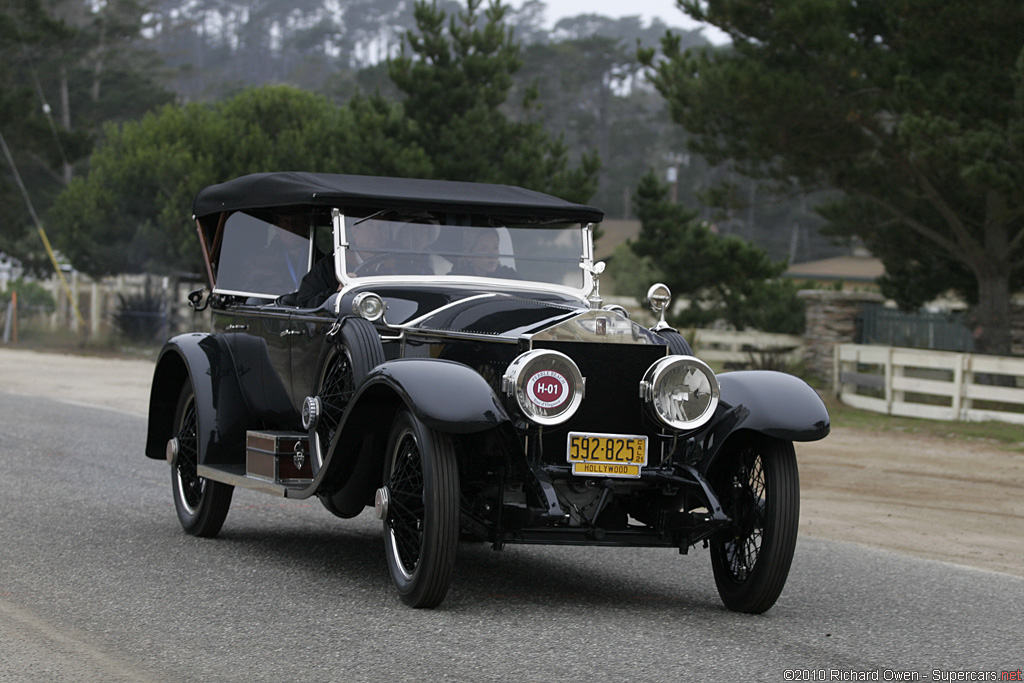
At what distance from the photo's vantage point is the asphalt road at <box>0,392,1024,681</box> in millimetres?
4703

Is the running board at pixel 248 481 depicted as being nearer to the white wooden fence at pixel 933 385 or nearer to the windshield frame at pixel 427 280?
the windshield frame at pixel 427 280

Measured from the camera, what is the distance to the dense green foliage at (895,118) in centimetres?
1692

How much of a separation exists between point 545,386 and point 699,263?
1919 centimetres

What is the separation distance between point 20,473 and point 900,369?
40.8 feet

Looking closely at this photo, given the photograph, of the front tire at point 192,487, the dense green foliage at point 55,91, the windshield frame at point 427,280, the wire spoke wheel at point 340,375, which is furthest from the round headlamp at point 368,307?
the dense green foliage at point 55,91

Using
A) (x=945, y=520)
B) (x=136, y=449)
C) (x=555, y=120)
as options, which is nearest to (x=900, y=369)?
(x=945, y=520)

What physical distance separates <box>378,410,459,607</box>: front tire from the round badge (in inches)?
17.0

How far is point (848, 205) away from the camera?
22.2m

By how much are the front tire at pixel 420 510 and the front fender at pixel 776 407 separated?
54.7 inches

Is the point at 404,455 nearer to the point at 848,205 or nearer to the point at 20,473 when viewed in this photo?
the point at 20,473

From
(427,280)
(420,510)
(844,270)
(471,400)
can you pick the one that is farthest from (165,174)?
(844,270)

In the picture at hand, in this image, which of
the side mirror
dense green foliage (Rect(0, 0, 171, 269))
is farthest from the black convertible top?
dense green foliage (Rect(0, 0, 171, 269))

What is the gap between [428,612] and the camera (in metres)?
5.54

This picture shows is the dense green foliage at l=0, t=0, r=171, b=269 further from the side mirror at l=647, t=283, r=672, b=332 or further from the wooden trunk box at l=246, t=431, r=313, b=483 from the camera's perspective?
the side mirror at l=647, t=283, r=672, b=332
